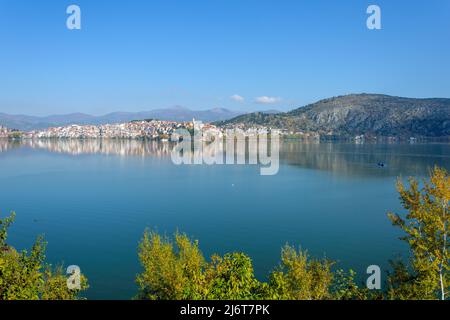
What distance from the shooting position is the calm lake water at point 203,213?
28094mm

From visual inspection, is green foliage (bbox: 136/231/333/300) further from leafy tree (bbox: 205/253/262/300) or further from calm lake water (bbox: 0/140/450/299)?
calm lake water (bbox: 0/140/450/299)

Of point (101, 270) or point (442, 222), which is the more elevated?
point (442, 222)

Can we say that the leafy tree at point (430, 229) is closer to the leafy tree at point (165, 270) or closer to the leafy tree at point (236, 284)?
the leafy tree at point (236, 284)

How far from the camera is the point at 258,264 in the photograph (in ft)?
84.2

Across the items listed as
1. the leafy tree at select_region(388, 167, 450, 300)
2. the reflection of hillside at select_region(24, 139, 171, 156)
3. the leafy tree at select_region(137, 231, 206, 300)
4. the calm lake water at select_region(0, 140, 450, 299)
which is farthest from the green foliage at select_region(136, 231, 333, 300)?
the reflection of hillside at select_region(24, 139, 171, 156)

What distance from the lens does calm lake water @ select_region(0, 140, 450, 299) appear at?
2809 centimetres

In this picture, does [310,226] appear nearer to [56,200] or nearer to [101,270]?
[101,270]

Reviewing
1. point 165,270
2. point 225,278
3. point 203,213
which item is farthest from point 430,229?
point 203,213

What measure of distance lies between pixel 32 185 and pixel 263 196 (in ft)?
119

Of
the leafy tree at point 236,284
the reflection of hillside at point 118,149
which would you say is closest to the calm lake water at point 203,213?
the leafy tree at point 236,284

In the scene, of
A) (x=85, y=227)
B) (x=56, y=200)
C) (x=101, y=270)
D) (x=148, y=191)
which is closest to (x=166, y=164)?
(x=148, y=191)

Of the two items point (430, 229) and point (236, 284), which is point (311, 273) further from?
point (236, 284)

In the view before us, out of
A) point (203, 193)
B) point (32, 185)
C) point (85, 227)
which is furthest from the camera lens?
point (32, 185)

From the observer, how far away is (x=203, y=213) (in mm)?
41312
